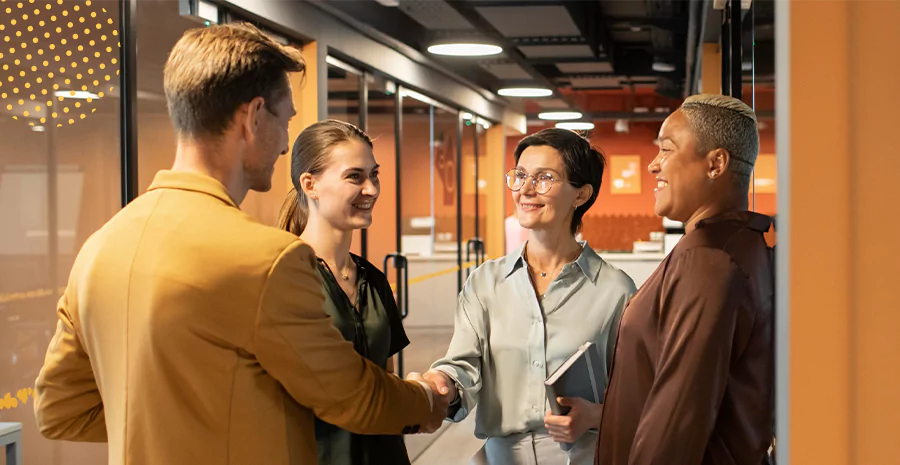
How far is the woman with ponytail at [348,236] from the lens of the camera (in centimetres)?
230

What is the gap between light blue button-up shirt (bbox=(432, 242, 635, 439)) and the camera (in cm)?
237

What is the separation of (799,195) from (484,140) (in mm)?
10991

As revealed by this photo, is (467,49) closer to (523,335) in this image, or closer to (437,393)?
(523,335)

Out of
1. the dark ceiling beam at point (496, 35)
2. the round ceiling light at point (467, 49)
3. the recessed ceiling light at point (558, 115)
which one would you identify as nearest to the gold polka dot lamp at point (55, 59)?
the dark ceiling beam at point (496, 35)

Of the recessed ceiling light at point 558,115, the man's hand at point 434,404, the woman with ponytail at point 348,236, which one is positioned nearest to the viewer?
the man's hand at point 434,404

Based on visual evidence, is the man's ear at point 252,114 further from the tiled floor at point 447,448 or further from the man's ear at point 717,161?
the tiled floor at point 447,448

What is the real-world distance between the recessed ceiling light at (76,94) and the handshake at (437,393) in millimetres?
1782

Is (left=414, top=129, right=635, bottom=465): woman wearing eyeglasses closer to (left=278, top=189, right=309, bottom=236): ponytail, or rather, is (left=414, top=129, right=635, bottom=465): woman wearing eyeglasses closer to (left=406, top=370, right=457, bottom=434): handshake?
(left=406, top=370, right=457, bottom=434): handshake

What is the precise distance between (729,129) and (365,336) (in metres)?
1.09

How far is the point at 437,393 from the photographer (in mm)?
2186

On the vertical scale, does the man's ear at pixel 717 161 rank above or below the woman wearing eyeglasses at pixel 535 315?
above

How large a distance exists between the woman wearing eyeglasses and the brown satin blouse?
704 mm

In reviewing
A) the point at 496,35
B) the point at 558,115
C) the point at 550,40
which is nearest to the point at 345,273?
the point at 496,35

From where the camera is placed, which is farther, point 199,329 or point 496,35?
point 496,35
